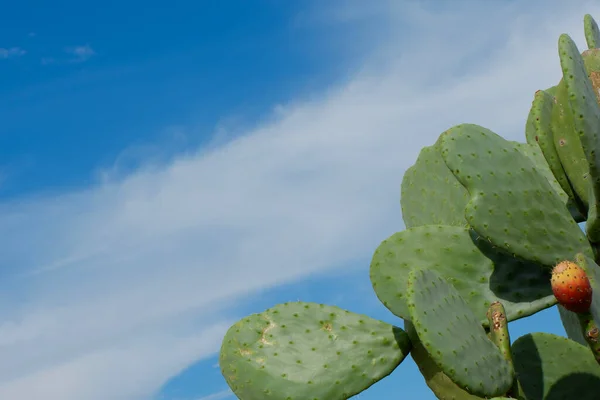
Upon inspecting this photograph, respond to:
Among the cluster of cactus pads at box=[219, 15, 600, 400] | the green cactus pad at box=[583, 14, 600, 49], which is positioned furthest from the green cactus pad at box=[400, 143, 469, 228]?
the green cactus pad at box=[583, 14, 600, 49]

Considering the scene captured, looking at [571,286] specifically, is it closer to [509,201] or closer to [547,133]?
[509,201]

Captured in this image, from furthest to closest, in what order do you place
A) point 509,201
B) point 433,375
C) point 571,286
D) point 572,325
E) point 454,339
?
point 572,325 < point 433,375 < point 509,201 < point 454,339 < point 571,286

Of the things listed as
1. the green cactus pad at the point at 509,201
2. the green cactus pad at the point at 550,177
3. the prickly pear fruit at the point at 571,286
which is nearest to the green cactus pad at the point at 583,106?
the green cactus pad at the point at 509,201

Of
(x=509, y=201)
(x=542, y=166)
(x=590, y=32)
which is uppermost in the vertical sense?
(x=590, y=32)

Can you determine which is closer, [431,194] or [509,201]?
[509,201]

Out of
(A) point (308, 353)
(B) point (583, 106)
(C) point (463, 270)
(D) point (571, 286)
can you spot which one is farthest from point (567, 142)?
(A) point (308, 353)

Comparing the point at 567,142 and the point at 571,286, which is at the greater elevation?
the point at 567,142

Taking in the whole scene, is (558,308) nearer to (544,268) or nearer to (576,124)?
(544,268)

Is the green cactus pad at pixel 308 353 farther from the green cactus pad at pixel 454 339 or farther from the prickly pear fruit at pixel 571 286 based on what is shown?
the prickly pear fruit at pixel 571 286
